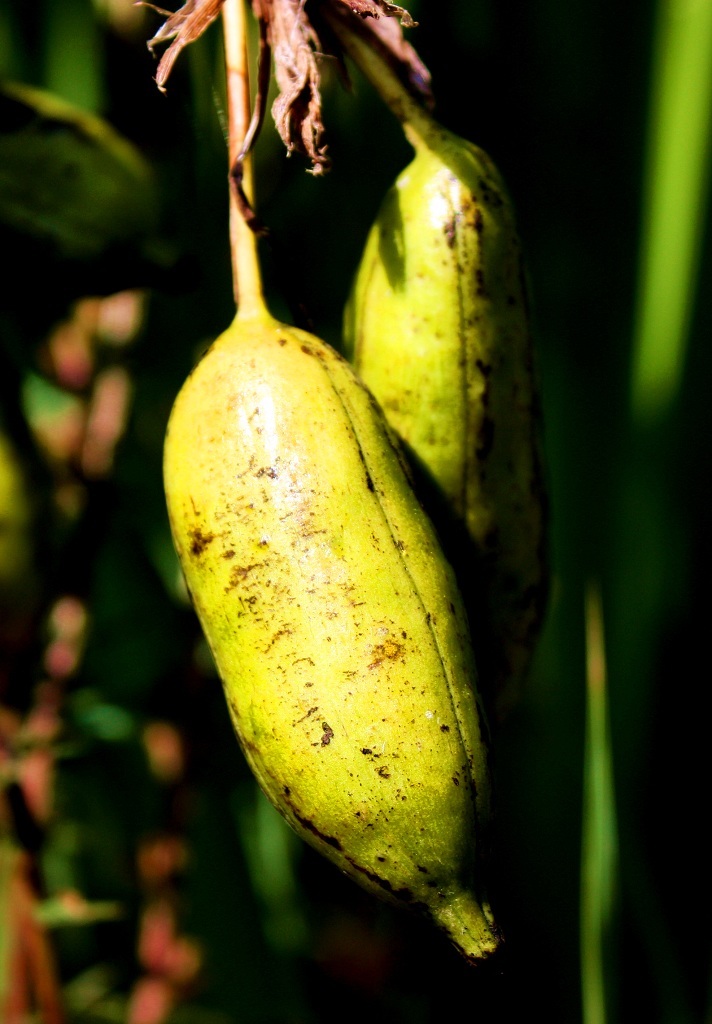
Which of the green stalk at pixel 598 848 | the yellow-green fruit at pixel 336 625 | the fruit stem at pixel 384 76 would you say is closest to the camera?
the yellow-green fruit at pixel 336 625

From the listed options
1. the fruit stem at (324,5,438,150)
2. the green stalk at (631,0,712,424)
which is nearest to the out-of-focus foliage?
the green stalk at (631,0,712,424)

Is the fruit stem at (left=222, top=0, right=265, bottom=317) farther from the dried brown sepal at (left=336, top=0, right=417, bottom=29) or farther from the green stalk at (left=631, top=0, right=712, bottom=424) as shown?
the green stalk at (left=631, top=0, right=712, bottom=424)

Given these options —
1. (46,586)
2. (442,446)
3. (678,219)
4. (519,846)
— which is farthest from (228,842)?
Answer: (678,219)

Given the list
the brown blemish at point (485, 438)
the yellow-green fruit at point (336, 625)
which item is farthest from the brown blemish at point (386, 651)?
the brown blemish at point (485, 438)

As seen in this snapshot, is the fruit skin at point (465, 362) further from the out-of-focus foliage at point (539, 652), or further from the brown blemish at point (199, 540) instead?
the out-of-focus foliage at point (539, 652)

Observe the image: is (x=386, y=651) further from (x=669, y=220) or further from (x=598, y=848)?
(x=669, y=220)

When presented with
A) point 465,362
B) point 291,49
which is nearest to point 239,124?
point 291,49
